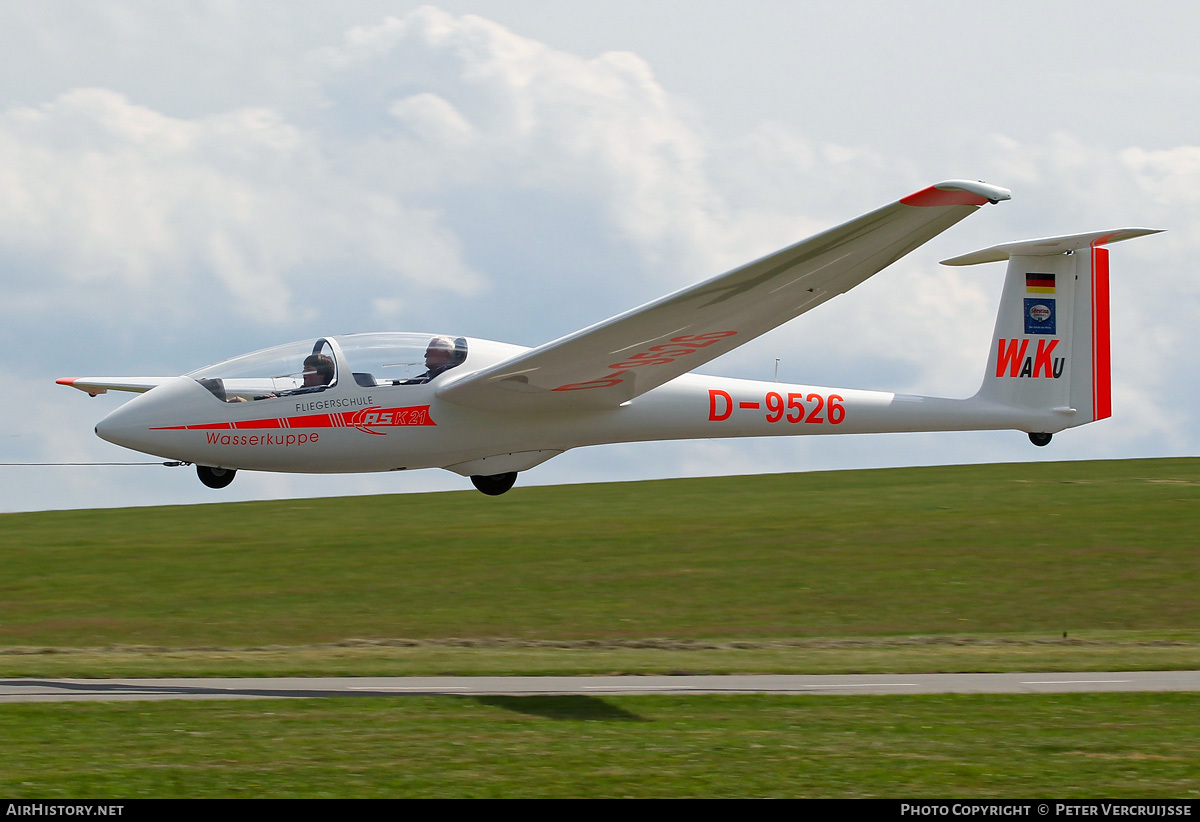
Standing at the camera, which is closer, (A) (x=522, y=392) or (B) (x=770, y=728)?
(A) (x=522, y=392)

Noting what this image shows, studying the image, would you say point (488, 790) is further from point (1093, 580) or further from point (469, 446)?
point (1093, 580)

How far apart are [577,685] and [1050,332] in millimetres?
10141

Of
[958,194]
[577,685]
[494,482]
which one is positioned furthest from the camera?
[577,685]

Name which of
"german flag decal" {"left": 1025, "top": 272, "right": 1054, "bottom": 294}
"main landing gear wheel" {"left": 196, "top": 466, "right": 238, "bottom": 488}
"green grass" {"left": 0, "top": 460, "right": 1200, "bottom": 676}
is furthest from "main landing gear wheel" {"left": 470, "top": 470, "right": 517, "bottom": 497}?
"green grass" {"left": 0, "top": 460, "right": 1200, "bottom": 676}

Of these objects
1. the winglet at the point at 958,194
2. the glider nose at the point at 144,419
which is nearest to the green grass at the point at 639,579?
the glider nose at the point at 144,419

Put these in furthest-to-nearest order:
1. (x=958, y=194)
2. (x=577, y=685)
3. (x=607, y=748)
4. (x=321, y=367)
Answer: (x=577, y=685)
(x=607, y=748)
(x=321, y=367)
(x=958, y=194)

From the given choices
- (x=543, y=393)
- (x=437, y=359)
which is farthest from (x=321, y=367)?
(x=543, y=393)

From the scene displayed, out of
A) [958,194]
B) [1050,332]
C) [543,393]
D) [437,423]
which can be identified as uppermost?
[958,194]

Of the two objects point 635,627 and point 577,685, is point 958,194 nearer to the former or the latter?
point 577,685

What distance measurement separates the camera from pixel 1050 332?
50.6ft

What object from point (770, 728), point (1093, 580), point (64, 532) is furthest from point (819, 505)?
point (770, 728)

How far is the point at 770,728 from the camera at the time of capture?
14992mm

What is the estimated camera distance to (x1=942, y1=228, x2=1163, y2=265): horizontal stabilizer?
14660mm
